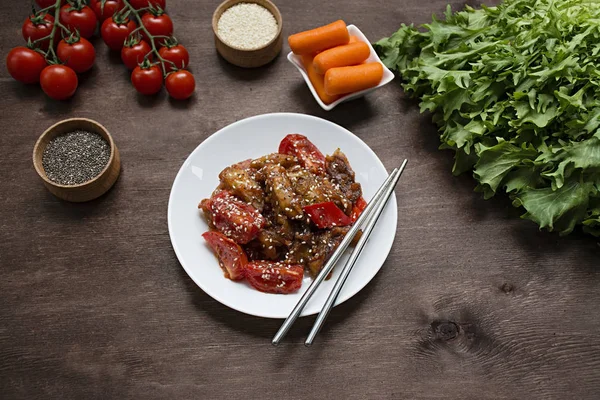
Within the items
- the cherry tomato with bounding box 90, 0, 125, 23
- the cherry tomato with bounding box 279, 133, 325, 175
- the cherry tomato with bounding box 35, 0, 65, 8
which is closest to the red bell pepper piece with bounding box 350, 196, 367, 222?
Answer: the cherry tomato with bounding box 279, 133, 325, 175

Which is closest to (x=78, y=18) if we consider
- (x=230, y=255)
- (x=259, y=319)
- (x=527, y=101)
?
(x=230, y=255)

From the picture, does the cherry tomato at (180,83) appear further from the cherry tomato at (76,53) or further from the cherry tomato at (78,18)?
the cherry tomato at (78,18)

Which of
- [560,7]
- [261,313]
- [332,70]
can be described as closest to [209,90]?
[332,70]

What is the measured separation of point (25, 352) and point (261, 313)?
3.69ft

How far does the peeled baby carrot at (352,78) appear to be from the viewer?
8.99 ft

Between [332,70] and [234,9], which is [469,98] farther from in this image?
[234,9]

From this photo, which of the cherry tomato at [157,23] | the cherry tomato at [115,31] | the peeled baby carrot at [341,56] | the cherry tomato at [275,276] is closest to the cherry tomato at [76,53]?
the cherry tomato at [115,31]

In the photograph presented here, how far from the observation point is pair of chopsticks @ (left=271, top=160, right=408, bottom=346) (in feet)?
7.57

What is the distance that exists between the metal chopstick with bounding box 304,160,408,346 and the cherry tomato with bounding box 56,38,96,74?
1728 mm

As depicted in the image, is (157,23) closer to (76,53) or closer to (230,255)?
(76,53)

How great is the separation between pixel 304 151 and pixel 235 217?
50 centimetres

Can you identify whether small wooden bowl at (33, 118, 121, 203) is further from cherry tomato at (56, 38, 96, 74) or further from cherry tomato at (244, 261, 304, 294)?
cherry tomato at (244, 261, 304, 294)

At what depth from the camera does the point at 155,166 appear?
2832 mm

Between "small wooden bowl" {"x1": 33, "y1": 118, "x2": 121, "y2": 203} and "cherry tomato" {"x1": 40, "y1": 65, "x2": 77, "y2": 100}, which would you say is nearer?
"small wooden bowl" {"x1": 33, "y1": 118, "x2": 121, "y2": 203}
